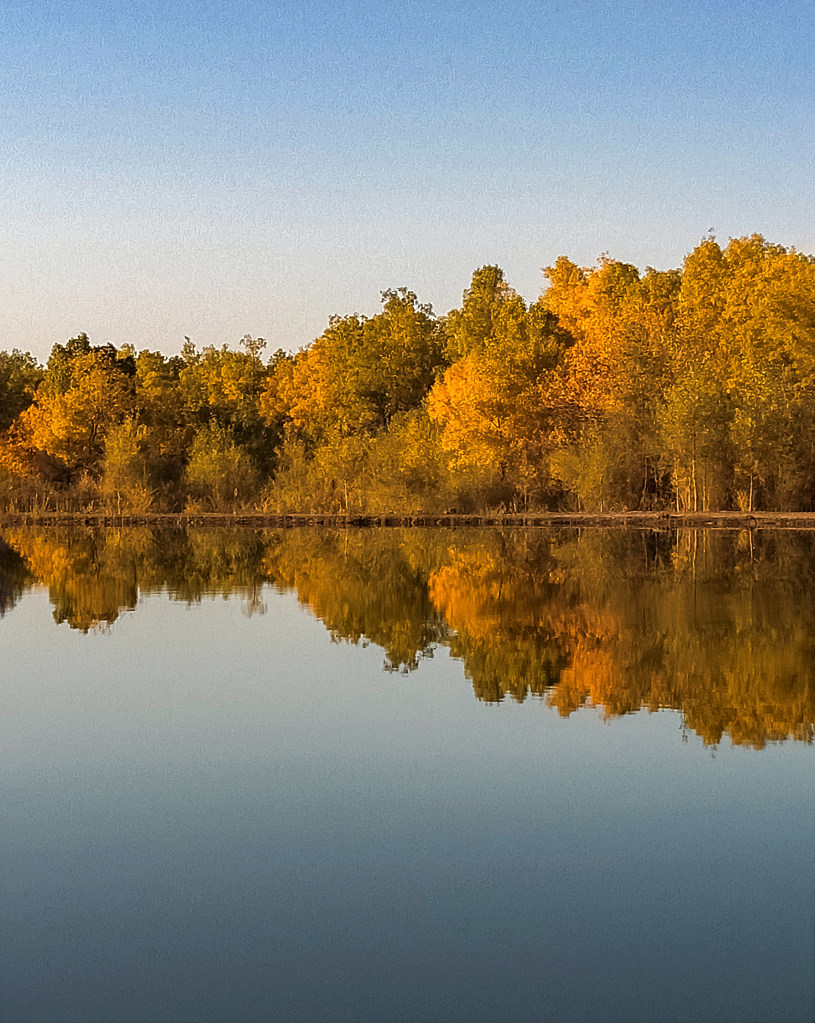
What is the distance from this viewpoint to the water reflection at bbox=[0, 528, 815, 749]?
1338 centimetres

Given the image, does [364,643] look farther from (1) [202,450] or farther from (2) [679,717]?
(1) [202,450]

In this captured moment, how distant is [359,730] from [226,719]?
4.57 feet

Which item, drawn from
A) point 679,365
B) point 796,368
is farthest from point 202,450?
point 796,368

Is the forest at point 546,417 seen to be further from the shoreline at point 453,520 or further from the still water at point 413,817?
the still water at point 413,817

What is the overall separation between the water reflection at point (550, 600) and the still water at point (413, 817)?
10 cm

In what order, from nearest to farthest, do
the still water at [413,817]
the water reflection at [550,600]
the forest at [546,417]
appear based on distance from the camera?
the still water at [413,817]
the water reflection at [550,600]
the forest at [546,417]

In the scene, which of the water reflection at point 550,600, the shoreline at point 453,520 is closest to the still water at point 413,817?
the water reflection at point 550,600

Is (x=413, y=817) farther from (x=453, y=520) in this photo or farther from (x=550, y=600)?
(x=453, y=520)

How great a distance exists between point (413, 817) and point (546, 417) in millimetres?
41170

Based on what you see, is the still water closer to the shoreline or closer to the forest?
the shoreline

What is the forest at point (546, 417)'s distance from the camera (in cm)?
4425

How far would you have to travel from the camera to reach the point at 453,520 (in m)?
46.3

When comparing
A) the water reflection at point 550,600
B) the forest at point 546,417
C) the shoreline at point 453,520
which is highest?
the forest at point 546,417

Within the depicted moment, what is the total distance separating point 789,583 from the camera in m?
22.8
